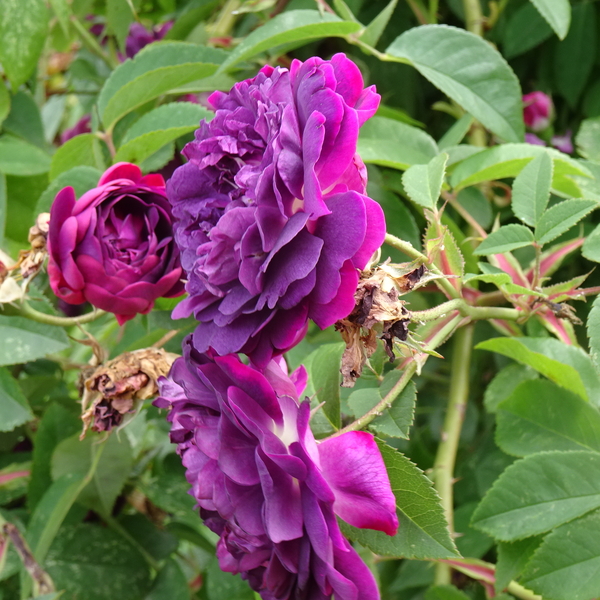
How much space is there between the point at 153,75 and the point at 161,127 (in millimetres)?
43

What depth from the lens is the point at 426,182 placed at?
39 centimetres

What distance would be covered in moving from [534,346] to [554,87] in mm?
468

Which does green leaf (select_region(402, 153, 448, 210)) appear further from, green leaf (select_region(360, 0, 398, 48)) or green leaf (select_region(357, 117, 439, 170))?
green leaf (select_region(360, 0, 398, 48))

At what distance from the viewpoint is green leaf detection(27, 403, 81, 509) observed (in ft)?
1.99

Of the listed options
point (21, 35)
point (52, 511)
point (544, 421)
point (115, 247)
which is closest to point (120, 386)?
point (115, 247)

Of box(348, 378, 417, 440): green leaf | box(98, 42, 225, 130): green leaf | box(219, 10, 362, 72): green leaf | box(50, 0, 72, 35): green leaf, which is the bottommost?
box(348, 378, 417, 440): green leaf

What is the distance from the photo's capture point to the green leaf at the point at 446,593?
A: 446 mm

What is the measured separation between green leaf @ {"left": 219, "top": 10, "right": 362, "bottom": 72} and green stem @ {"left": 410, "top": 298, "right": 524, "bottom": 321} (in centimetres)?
25

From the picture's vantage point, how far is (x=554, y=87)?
776 millimetres

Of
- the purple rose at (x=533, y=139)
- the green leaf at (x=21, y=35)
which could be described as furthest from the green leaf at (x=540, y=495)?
the green leaf at (x=21, y=35)

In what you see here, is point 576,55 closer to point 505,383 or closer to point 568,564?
point 505,383

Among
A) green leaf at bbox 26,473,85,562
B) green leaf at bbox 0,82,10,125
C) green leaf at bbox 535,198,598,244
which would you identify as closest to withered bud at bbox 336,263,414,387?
green leaf at bbox 535,198,598,244

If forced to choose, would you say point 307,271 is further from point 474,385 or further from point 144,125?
point 474,385

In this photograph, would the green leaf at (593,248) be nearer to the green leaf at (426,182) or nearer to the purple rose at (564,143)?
the green leaf at (426,182)
